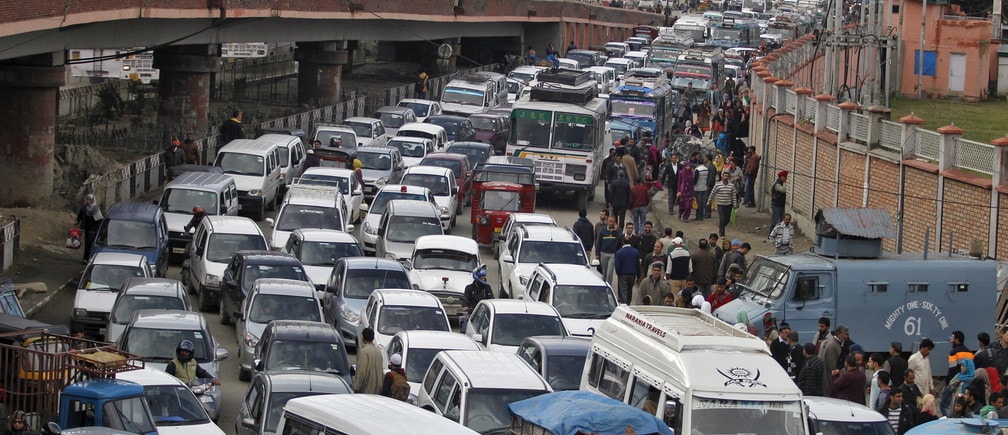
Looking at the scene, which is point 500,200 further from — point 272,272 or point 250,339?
point 250,339

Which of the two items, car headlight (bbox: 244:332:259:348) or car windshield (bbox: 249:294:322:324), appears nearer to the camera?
car headlight (bbox: 244:332:259:348)

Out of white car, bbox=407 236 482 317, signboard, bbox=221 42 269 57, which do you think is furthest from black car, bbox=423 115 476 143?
white car, bbox=407 236 482 317

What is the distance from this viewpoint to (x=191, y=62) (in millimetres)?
45562

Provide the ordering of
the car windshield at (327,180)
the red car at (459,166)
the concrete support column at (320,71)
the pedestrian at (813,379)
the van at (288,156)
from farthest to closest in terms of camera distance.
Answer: the concrete support column at (320,71) < the van at (288,156) < the red car at (459,166) < the car windshield at (327,180) < the pedestrian at (813,379)

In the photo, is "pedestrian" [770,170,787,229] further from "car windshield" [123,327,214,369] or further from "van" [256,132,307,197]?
"car windshield" [123,327,214,369]

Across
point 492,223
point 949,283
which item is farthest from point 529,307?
point 492,223

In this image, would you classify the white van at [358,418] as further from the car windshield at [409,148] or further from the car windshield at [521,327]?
the car windshield at [409,148]

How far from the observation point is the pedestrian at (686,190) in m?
33.6

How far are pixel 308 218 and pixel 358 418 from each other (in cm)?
1759

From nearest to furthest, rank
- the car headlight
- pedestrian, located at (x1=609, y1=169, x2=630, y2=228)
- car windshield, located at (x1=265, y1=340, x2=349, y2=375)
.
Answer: car windshield, located at (x1=265, y1=340, x2=349, y2=375)
the car headlight
pedestrian, located at (x1=609, y1=169, x2=630, y2=228)

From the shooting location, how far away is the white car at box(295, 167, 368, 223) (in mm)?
33469

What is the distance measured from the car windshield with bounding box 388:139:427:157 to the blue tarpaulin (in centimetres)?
2764

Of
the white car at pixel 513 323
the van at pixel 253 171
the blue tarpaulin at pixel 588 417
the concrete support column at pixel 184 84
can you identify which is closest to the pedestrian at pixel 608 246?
the white car at pixel 513 323

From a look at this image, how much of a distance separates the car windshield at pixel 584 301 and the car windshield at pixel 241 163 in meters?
13.9
